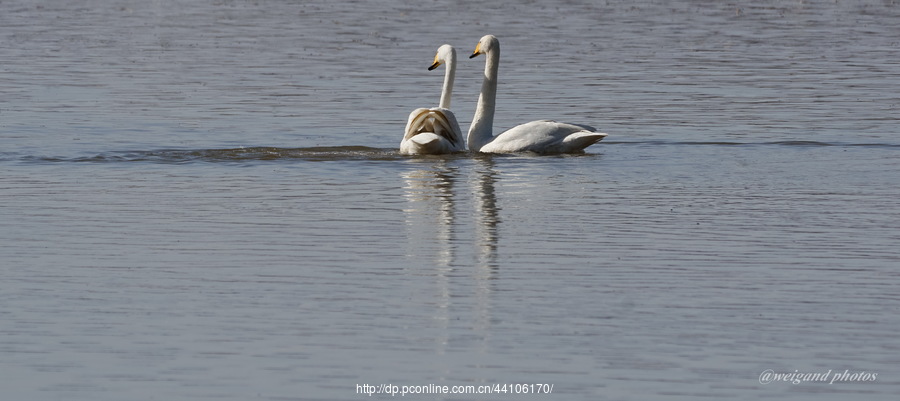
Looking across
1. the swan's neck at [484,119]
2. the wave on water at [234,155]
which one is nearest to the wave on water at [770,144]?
the swan's neck at [484,119]

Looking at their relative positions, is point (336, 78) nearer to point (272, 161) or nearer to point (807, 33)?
point (272, 161)

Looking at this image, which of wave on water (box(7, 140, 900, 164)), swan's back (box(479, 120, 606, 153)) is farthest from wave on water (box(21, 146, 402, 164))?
swan's back (box(479, 120, 606, 153))

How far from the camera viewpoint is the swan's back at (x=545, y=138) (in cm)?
1703

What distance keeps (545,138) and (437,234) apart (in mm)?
5583

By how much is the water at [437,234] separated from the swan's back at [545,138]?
25 cm

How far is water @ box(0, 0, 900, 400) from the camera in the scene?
7934mm

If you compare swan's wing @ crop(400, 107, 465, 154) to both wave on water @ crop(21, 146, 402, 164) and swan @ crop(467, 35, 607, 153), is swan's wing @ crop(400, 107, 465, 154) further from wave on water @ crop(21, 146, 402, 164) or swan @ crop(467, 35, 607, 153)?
swan @ crop(467, 35, 607, 153)

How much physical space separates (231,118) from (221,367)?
12.2 meters

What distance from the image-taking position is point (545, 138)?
17.0 m

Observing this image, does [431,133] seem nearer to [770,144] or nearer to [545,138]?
[545,138]

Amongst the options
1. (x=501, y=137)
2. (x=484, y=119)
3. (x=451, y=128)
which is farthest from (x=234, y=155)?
(x=484, y=119)

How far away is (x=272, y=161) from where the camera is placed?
643 inches

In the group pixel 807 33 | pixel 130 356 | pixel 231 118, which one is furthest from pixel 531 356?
pixel 807 33

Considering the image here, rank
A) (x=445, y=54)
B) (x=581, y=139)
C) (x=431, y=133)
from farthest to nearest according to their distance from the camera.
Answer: (x=445, y=54) < (x=581, y=139) < (x=431, y=133)
